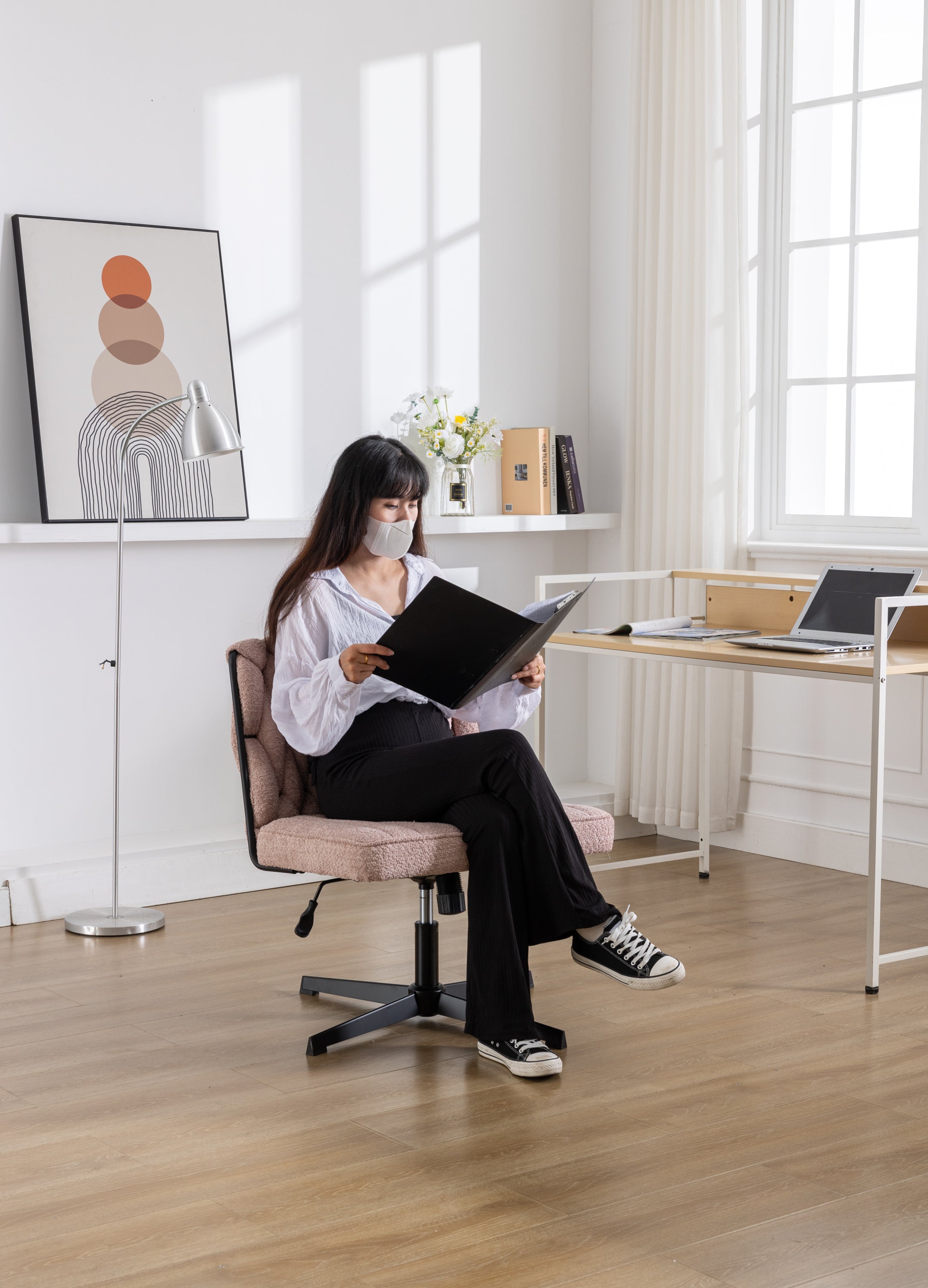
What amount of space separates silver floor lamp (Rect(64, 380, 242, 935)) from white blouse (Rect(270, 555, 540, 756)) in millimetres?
578

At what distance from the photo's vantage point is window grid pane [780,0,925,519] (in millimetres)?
4066

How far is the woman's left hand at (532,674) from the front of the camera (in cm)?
285

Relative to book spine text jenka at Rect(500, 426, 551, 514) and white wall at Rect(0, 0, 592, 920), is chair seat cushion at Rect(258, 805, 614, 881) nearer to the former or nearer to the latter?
white wall at Rect(0, 0, 592, 920)

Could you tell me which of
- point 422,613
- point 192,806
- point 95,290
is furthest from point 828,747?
point 95,290

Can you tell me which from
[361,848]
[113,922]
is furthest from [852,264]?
[113,922]

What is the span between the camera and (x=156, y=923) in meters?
3.61

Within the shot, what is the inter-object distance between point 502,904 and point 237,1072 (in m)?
0.57

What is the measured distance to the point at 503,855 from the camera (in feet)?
8.38

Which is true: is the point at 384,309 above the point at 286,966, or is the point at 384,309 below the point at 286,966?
above

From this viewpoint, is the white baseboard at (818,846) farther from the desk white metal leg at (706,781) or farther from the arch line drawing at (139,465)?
the arch line drawing at (139,465)

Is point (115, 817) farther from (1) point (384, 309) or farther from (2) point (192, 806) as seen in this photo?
(1) point (384, 309)

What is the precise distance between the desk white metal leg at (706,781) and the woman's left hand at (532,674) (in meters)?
1.33

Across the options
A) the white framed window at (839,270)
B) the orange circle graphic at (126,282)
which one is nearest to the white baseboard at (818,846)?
the white framed window at (839,270)

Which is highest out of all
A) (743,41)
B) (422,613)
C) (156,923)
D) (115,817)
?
(743,41)
